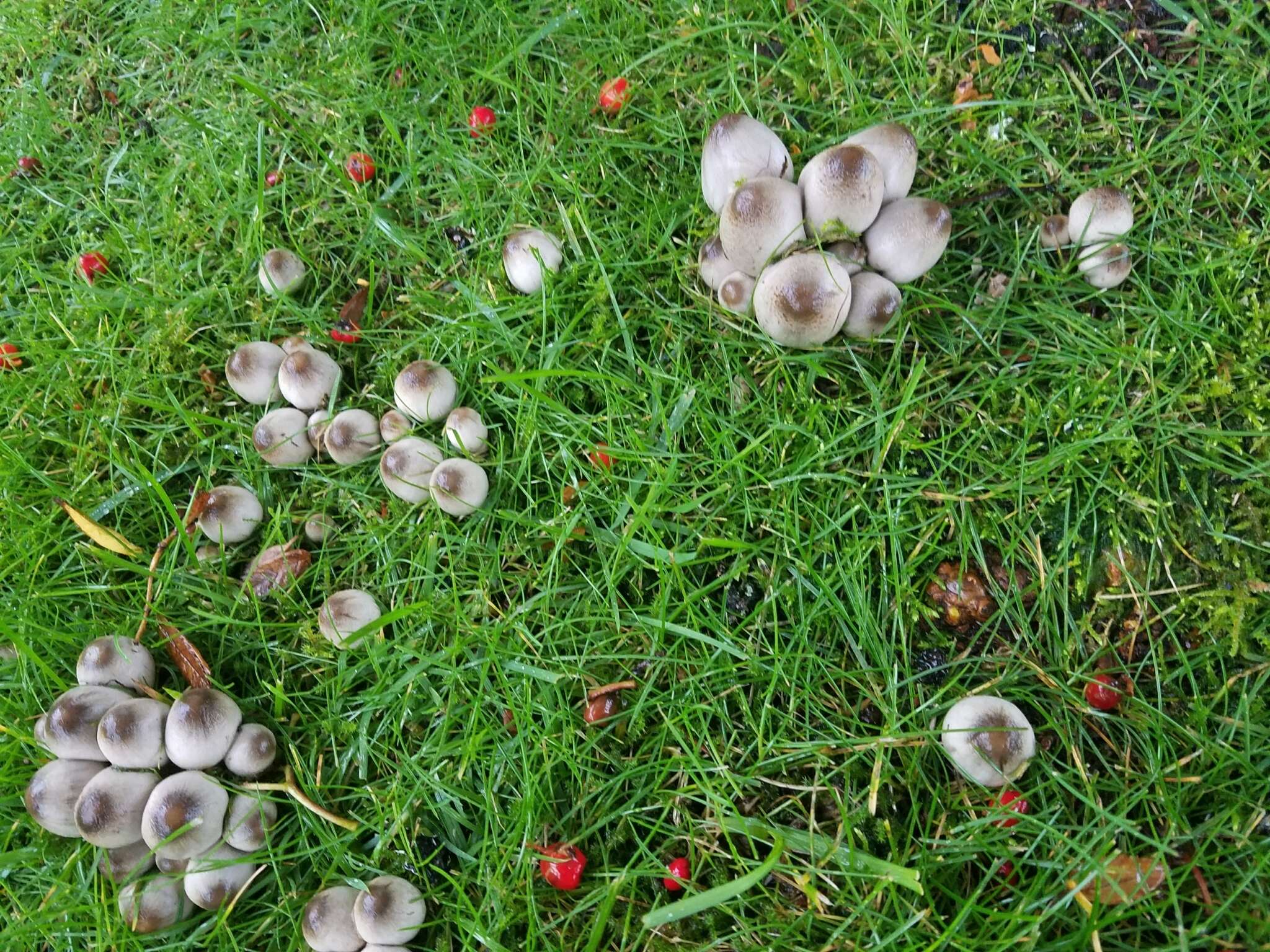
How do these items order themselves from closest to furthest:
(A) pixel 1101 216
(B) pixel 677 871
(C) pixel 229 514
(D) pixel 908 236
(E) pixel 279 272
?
(B) pixel 677 871, (D) pixel 908 236, (A) pixel 1101 216, (C) pixel 229 514, (E) pixel 279 272

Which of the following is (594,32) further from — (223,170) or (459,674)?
(459,674)

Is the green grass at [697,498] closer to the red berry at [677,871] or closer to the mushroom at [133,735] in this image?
the red berry at [677,871]

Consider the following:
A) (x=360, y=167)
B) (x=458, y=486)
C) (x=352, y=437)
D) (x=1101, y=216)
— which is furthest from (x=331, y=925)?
(x=1101, y=216)

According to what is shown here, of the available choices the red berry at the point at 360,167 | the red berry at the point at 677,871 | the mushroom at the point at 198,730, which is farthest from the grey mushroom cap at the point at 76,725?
the red berry at the point at 360,167

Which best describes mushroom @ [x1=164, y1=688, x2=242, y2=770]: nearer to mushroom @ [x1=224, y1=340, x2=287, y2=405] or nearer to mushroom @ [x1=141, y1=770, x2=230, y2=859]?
mushroom @ [x1=141, y1=770, x2=230, y2=859]

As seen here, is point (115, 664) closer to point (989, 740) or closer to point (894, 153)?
point (989, 740)

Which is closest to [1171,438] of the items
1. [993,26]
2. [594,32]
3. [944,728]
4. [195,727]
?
[944,728]
